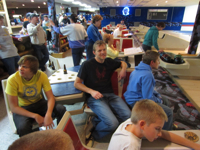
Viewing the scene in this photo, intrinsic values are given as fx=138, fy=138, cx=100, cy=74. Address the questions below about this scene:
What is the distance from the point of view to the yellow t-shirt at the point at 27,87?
4.63 feet

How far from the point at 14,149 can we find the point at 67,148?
0.17 metres

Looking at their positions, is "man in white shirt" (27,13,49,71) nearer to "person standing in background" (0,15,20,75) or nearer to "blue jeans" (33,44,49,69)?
"blue jeans" (33,44,49,69)

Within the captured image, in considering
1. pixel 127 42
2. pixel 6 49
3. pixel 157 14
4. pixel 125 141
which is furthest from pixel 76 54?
pixel 157 14

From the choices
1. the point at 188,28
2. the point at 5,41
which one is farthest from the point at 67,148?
the point at 188,28

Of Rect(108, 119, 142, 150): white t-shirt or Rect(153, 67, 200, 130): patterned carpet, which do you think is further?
Rect(153, 67, 200, 130): patterned carpet

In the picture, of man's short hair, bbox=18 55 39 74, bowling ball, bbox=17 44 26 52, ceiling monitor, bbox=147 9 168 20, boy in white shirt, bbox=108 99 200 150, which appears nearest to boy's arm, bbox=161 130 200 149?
boy in white shirt, bbox=108 99 200 150

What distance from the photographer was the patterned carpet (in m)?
2.18

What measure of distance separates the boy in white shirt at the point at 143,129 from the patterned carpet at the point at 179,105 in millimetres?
1179

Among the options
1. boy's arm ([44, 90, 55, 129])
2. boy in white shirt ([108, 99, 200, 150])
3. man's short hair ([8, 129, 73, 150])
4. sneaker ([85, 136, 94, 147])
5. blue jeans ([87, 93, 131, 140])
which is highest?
man's short hair ([8, 129, 73, 150])

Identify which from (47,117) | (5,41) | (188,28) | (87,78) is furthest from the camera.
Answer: (188,28)

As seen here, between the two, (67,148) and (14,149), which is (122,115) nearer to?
(67,148)

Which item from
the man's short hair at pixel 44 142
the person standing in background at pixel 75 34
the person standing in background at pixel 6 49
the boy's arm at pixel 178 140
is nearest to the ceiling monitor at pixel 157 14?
the person standing in background at pixel 75 34

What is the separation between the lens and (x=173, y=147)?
3.19ft

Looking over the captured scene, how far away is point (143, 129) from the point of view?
91cm
